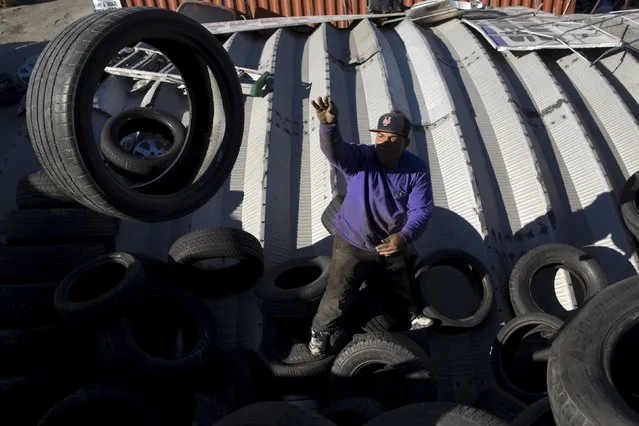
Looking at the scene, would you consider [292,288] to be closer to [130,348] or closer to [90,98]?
[130,348]

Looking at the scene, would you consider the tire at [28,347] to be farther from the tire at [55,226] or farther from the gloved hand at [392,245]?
the gloved hand at [392,245]

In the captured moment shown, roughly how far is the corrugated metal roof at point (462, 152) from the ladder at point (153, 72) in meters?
0.22

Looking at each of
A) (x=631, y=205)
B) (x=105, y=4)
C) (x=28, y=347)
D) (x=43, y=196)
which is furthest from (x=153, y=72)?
(x=631, y=205)

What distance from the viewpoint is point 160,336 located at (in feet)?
16.6

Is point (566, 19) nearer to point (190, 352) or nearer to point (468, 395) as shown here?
point (468, 395)

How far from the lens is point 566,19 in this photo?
9.39 m

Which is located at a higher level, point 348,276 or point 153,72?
point 153,72

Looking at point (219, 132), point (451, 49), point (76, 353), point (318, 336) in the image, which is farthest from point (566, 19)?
point (76, 353)

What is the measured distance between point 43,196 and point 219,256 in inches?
93.1

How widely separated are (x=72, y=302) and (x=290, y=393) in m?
2.08

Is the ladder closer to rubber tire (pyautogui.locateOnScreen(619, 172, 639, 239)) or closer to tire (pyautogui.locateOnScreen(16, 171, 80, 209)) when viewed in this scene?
tire (pyautogui.locateOnScreen(16, 171, 80, 209))

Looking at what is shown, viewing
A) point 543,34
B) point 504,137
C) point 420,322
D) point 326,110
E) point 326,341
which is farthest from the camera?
point 543,34

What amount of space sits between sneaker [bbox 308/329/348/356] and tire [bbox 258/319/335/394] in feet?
0.18

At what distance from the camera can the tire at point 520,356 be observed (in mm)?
4473
